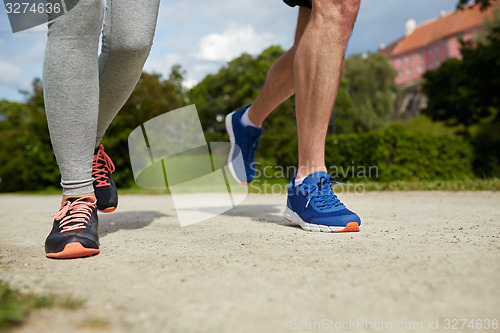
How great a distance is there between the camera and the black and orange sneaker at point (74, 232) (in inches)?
56.1

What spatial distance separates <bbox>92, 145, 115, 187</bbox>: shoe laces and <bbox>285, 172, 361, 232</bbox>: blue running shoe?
0.98m

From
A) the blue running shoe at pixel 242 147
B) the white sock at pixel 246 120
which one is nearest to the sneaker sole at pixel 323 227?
the blue running shoe at pixel 242 147

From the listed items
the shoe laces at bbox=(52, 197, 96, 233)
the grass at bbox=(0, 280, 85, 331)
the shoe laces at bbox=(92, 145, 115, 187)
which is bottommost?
the grass at bbox=(0, 280, 85, 331)

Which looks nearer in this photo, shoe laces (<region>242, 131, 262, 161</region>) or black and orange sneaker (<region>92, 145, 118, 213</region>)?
black and orange sneaker (<region>92, 145, 118, 213</region>)

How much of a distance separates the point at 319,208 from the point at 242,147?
3.02ft

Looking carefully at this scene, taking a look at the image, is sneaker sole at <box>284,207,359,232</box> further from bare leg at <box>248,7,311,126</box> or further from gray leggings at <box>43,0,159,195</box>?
gray leggings at <box>43,0,159,195</box>

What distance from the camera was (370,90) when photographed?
35.1m

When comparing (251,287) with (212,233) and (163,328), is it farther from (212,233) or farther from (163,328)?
(212,233)

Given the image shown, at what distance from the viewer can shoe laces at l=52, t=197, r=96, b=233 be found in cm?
153

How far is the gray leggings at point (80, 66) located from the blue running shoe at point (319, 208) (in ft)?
3.24

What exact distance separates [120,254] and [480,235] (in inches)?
56.0

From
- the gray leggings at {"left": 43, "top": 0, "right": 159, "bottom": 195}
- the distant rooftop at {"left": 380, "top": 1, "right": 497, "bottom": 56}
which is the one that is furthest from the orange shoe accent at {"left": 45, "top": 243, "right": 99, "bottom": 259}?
the distant rooftop at {"left": 380, "top": 1, "right": 497, "bottom": 56}

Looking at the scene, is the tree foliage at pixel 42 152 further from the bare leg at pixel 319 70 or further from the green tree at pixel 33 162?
the bare leg at pixel 319 70

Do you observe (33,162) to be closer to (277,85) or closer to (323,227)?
(277,85)
